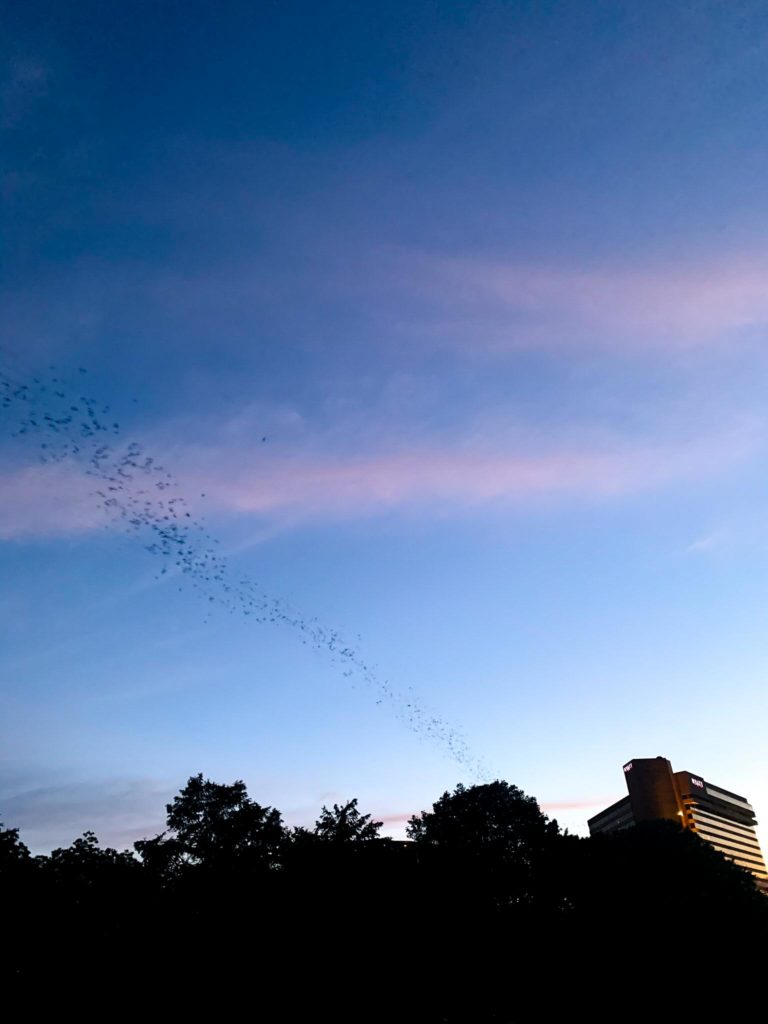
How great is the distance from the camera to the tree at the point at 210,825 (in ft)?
149

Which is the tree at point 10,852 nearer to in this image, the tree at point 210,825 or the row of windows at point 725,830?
the tree at point 210,825

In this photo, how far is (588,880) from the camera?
145 feet

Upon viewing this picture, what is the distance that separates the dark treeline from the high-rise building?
364 ft

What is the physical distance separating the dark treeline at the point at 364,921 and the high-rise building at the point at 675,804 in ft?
364

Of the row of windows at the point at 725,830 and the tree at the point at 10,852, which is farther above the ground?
the tree at the point at 10,852

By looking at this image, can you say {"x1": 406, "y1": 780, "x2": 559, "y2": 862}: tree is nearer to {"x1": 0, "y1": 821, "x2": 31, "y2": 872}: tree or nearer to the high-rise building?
{"x1": 0, "y1": 821, "x2": 31, "y2": 872}: tree

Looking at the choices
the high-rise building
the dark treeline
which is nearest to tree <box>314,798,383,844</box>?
the dark treeline

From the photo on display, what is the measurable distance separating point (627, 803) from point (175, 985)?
166645 mm

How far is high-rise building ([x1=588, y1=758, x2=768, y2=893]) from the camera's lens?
493ft

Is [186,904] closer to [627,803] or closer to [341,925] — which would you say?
[341,925]

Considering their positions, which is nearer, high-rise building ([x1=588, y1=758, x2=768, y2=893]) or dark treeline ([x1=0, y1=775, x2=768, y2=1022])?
dark treeline ([x1=0, y1=775, x2=768, y2=1022])

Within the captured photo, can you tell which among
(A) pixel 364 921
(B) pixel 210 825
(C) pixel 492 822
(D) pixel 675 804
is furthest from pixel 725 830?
(A) pixel 364 921

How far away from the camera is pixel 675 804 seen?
15175 cm

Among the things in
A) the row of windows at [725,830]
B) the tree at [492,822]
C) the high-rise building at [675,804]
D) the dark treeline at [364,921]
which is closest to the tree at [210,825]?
the dark treeline at [364,921]
